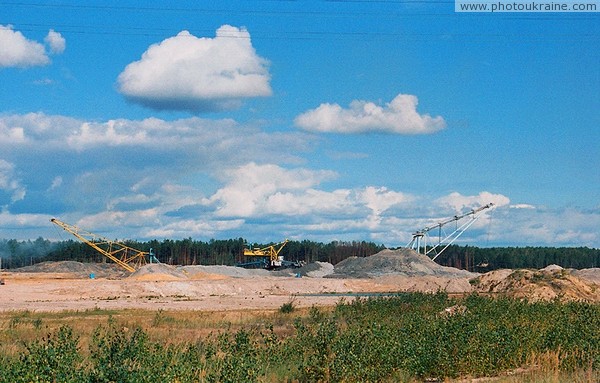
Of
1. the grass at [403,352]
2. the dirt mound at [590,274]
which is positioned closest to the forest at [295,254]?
the dirt mound at [590,274]

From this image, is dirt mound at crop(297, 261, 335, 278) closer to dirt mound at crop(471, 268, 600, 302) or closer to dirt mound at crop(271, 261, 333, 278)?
dirt mound at crop(271, 261, 333, 278)

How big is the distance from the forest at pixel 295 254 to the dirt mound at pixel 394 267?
44.7 metres

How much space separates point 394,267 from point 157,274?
35719mm

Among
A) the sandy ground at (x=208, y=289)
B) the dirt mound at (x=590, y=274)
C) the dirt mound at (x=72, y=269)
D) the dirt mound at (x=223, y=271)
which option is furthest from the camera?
the dirt mound at (x=72, y=269)

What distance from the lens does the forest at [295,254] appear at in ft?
512

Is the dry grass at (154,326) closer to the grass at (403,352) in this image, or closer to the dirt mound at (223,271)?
the grass at (403,352)

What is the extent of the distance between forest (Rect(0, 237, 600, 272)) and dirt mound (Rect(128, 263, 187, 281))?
5661 centimetres

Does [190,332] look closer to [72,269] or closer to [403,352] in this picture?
[403,352]

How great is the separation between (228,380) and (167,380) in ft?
3.49

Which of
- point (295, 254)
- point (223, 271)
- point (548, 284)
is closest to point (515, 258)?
point (295, 254)

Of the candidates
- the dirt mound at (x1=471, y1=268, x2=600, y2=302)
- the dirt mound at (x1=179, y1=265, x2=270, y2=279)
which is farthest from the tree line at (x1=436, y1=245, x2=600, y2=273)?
the dirt mound at (x1=471, y1=268, x2=600, y2=302)

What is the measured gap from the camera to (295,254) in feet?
552

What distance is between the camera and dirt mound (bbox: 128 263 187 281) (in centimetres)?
8781

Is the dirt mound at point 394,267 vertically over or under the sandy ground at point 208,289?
over
